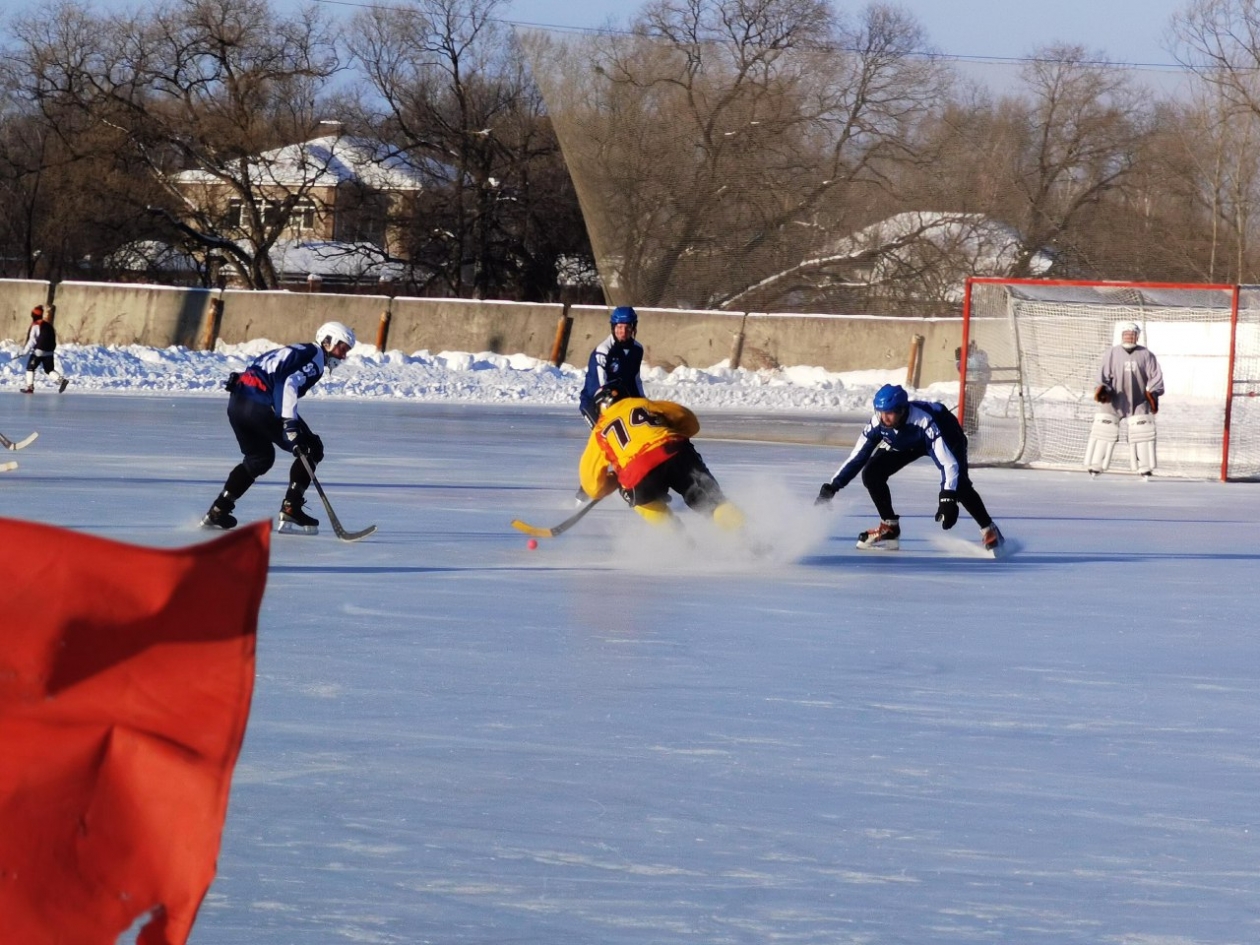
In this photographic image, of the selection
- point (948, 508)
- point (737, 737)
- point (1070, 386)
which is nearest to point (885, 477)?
point (948, 508)

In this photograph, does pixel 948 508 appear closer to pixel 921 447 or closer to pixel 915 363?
pixel 921 447

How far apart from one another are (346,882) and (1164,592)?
4.52 m

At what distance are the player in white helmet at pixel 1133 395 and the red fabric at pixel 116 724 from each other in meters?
10.8

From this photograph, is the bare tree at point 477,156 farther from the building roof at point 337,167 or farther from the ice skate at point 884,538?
the ice skate at point 884,538

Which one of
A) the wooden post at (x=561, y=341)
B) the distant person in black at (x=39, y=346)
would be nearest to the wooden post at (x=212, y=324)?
the wooden post at (x=561, y=341)

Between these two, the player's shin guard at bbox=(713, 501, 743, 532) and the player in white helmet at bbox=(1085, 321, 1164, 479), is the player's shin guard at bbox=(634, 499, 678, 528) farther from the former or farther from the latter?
the player in white helmet at bbox=(1085, 321, 1164, 479)

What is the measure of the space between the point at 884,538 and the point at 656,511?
1229mm

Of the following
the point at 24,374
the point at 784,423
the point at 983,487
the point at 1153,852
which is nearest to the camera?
the point at 1153,852

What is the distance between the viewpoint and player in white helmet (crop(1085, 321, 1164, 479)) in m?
12.0

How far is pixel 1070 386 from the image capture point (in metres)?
14.4

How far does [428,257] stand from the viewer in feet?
121

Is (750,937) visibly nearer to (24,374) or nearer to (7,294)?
(24,374)

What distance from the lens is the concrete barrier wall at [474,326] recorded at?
21844 mm

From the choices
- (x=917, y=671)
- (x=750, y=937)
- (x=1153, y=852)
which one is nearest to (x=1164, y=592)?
(x=917, y=671)
